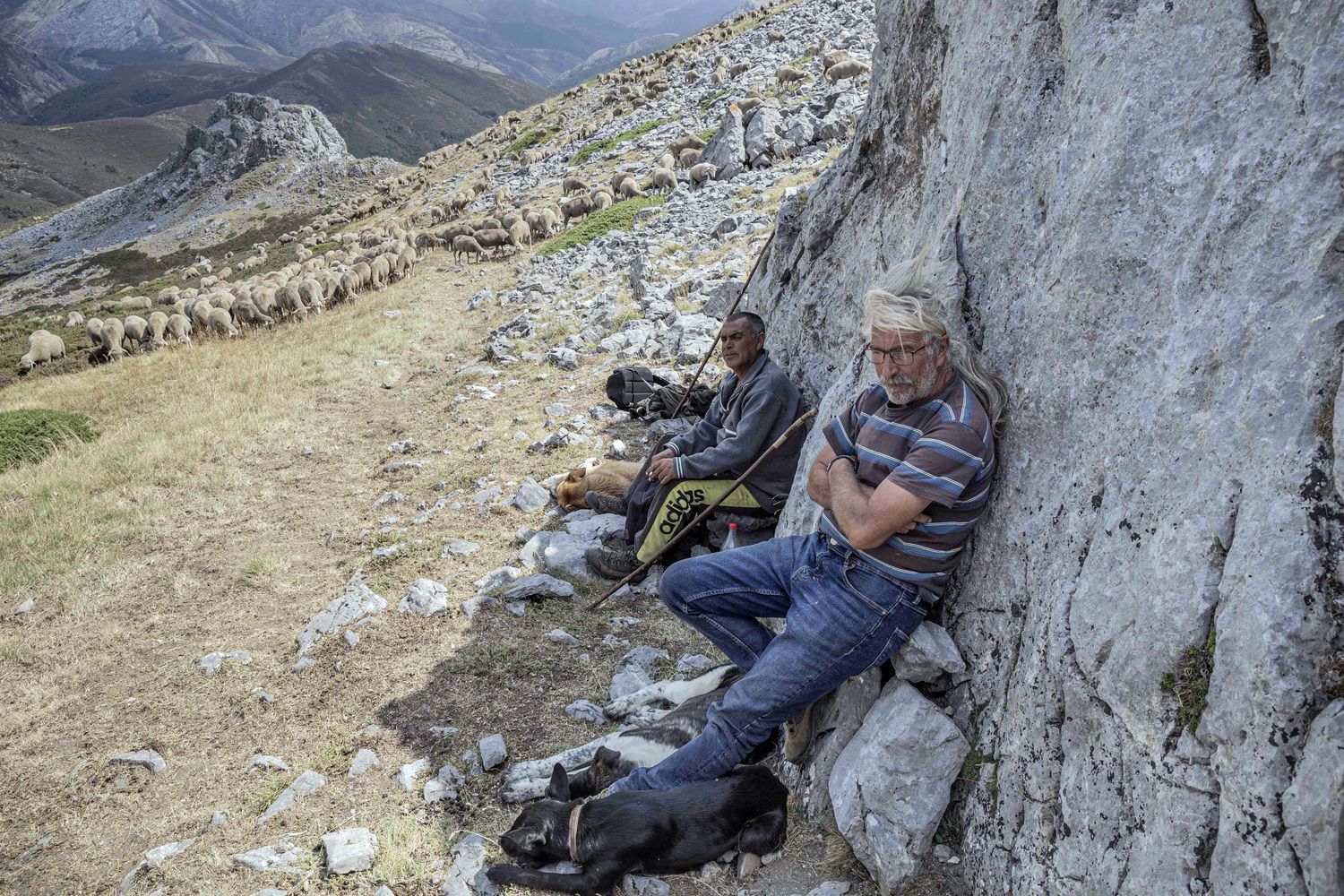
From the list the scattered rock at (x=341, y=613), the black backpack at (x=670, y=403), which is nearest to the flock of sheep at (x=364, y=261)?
the black backpack at (x=670, y=403)

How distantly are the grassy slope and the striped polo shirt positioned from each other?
129 m

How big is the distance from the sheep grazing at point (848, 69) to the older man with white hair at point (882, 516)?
22.7m

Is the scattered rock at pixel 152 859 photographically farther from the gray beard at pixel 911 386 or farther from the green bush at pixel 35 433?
the green bush at pixel 35 433

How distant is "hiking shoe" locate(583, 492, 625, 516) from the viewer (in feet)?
24.5

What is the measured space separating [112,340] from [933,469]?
2245 centimetres

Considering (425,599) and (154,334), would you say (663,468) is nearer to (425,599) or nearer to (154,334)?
(425,599)

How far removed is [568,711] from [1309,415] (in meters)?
4.23

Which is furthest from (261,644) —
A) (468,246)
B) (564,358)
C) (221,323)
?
(468,246)

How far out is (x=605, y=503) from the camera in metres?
7.53

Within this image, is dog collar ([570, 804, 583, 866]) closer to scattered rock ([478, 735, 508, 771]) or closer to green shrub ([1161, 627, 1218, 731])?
scattered rock ([478, 735, 508, 771])

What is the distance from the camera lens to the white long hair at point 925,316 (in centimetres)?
343

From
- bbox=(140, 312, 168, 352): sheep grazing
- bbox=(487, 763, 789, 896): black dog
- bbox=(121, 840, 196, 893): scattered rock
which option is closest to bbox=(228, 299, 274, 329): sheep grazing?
bbox=(140, 312, 168, 352): sheep grazing

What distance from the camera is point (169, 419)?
38.1 ft

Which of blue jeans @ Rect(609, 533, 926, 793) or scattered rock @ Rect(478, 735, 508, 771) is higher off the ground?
blue jeans @ Rect(609, 533, 926, 793)
